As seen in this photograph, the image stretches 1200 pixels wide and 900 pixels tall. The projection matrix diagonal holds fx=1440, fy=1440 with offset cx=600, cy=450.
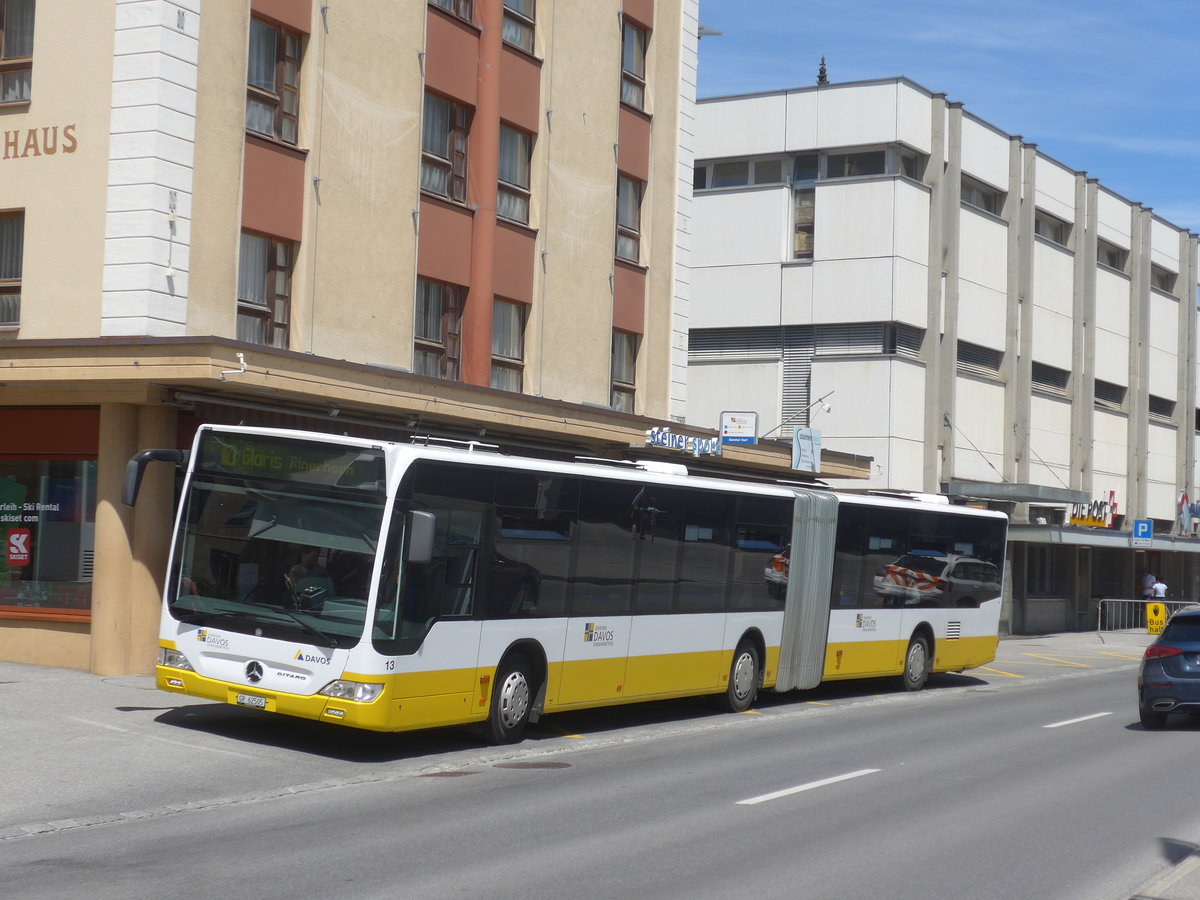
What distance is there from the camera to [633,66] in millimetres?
28391

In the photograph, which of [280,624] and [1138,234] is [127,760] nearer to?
[280,624]

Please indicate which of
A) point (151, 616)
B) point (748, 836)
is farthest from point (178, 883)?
point (151, 616)

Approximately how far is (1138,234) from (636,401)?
32282mm

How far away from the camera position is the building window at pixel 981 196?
42.3 meters

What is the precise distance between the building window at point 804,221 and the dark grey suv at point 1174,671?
23.6 metres

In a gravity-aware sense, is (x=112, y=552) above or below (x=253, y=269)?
below

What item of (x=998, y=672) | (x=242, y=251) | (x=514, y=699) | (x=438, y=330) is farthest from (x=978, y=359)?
(x=514, y=699)

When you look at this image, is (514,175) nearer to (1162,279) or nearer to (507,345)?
(507,345)

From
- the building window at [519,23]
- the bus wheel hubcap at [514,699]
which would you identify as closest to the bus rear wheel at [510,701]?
the bus wheel hubcap at [514,699]

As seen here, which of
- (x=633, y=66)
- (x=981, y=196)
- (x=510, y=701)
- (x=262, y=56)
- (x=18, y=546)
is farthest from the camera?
(x=981, y=196)

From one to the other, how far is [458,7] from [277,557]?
43.1ft

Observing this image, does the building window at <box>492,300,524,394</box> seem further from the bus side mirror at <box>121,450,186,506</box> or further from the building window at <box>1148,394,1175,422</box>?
the building window at <box>1148,394,1175,422</box>

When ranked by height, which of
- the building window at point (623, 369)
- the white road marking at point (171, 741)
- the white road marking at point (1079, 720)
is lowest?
the white road marking at point (1079, 720)

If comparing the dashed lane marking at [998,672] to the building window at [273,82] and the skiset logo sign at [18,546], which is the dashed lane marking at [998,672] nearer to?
the building window at [273,82]
